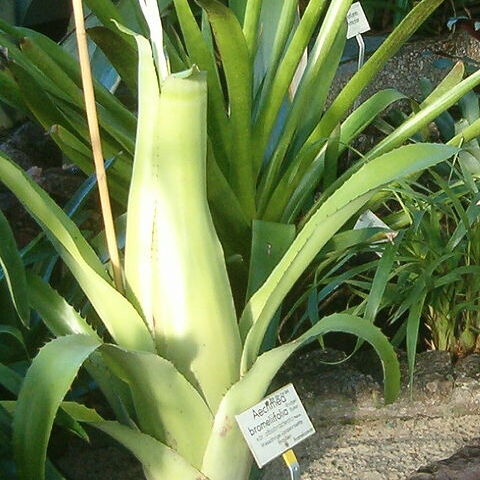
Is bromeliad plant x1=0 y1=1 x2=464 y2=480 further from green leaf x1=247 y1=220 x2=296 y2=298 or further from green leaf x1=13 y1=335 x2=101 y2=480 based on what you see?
green leaf x1=247 y1=220 x2=296 y2=298

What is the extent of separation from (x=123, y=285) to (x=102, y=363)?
10 centimetres

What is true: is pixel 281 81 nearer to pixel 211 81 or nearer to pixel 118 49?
pixel 211 81

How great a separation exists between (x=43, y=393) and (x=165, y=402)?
0.51 ft

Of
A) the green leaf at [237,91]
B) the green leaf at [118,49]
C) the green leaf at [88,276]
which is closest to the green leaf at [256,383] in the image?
the green leaf at [88,276]

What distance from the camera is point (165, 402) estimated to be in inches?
37.3

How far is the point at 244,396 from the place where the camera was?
98cm

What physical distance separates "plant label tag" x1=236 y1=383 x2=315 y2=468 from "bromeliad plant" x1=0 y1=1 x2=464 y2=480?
0.9 inches

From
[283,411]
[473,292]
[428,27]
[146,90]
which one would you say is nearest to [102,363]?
[283,411]

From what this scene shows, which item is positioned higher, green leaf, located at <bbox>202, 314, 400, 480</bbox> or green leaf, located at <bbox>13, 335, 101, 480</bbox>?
green leaf, located at <bbox>13, 335, 101, 480</bbox>

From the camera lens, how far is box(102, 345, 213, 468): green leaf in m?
0.90

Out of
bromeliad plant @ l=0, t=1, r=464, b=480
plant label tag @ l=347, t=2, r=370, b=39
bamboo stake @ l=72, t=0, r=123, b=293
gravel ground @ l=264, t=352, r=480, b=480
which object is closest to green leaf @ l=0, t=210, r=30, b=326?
bromeliad plant @ l=0, t=1, r=464, b=480

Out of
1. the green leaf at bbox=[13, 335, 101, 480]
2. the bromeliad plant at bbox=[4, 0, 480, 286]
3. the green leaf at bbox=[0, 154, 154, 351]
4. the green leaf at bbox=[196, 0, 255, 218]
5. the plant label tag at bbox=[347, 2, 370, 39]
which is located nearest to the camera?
the green leaf at bbox=[13, 335, 101, 480]

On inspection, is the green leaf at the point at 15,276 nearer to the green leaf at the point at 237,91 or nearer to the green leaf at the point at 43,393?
the green leaf at the point at 43,393

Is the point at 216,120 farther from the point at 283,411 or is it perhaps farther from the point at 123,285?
the point at 283,411
